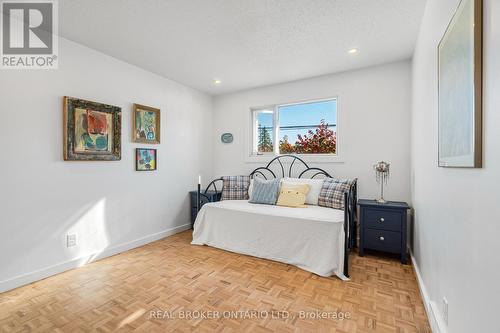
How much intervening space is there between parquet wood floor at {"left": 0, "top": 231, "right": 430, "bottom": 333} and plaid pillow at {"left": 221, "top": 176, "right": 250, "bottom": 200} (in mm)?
1145

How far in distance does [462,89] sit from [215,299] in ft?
7.01

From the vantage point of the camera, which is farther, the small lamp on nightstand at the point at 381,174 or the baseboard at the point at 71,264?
the small lamp on nightstand at the point at 381,174

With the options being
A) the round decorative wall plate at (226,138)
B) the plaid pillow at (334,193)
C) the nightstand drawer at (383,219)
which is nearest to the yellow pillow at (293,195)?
the plaid pillow at (334,193)

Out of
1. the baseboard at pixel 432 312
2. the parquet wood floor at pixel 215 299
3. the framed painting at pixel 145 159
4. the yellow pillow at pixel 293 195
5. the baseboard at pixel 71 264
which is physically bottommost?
the parquet wood floor at pixel 215 299

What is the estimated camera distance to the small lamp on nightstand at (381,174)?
3.02 meters

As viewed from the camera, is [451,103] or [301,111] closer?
[451,103]

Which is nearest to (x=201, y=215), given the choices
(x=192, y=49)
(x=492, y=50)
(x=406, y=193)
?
(x=192, y=49)

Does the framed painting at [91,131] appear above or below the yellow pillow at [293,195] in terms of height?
above

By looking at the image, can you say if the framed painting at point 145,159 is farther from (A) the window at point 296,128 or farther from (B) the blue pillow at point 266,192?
(A) the window at point 296,128

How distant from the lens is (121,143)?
309 centimetres

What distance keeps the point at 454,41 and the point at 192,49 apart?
7.91ft

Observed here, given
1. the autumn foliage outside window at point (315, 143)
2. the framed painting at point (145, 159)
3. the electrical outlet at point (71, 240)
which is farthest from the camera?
the autumn foliage outside window at point (315, 143)

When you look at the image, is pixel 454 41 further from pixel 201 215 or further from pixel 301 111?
pixel 201 215

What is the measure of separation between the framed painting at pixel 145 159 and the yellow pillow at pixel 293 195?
1.86 m
